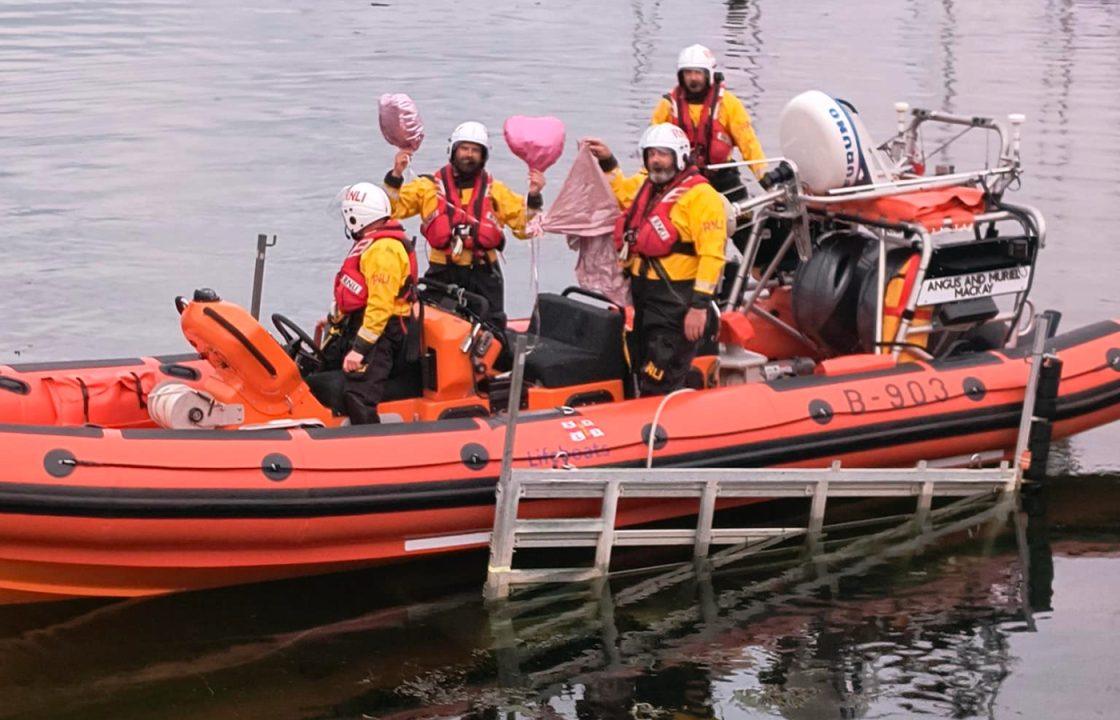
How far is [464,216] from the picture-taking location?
8.16m

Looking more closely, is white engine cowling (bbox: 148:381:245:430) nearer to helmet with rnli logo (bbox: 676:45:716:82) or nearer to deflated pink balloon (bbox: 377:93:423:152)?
deflated pink balloon (bbox: 377:93:423:152)

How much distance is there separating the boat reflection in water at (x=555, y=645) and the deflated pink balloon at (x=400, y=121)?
2.05 metres

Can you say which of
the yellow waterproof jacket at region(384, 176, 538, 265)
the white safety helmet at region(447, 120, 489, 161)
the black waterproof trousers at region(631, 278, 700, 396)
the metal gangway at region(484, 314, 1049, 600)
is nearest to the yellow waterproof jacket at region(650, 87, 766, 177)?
the yellow waterproof jacket at region(384, 176, 538, 265)

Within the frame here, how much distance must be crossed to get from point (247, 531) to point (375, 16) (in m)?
20.6

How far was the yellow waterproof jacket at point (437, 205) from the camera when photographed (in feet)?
27.0

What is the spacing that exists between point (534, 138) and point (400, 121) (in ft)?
2.37

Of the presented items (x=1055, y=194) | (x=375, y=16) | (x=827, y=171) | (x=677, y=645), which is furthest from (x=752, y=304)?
(x=375, y=16)

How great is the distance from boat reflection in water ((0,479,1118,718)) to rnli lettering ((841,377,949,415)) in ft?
2.36

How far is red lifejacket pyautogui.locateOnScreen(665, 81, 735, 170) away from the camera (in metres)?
9.52

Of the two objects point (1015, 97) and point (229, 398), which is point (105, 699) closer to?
point (229, 398)

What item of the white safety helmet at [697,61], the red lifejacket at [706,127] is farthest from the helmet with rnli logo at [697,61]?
the red lifejacket at [706,127]

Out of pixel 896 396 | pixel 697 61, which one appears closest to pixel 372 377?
pixel 896 396

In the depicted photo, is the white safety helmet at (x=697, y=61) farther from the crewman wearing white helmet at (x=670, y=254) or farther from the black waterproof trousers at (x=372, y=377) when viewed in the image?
the black waterproof trousers at (x=372, y=377)

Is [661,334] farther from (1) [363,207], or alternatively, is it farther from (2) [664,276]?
(1) [363,207]
